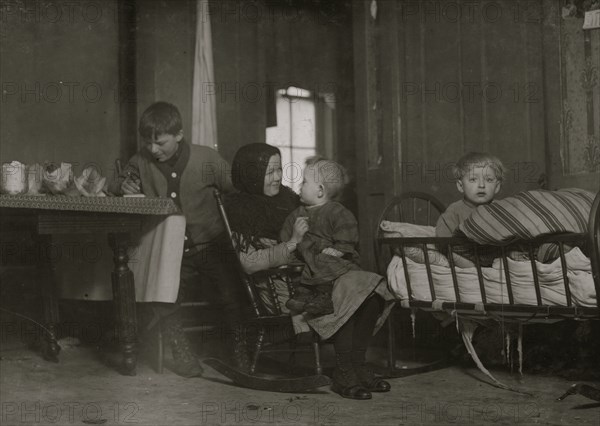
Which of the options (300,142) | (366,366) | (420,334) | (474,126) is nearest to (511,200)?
(366,366)

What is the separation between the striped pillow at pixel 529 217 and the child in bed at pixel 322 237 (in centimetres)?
48

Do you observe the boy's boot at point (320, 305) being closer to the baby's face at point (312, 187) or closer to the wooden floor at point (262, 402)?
the wooden floor at point (262, 402)

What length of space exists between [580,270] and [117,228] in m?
1.77

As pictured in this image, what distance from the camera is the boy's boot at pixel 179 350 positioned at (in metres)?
3.06

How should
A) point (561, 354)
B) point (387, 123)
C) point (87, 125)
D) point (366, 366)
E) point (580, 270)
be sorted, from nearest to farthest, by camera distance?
point (580, 270) < point (366, 366) < point (561, 354) < point (387, 123) < point (87, 125)

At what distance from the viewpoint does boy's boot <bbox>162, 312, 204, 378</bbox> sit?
10.0 ft

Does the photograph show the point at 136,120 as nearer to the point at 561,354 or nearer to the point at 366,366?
the point at 366,366

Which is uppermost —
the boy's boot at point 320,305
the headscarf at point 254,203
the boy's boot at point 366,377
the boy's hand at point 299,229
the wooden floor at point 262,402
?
the headscarf at point 254,203

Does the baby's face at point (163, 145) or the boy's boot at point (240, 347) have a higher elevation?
the baby's face at point (163, 145)

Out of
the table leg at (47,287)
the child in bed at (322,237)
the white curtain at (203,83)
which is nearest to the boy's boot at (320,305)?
the child in bed at (322,237)

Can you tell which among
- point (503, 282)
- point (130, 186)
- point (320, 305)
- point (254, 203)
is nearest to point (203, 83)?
point (130, 186)

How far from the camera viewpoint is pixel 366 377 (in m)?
2.74

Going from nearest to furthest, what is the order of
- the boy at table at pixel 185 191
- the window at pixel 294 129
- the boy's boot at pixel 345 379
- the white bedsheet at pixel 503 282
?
the white bedsheet at pixel 503 282 < the boy's boot at pixel 345 379 < the boy at table at pixel 185 191 < the window at pixel 294 129

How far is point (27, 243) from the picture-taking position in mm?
4016
